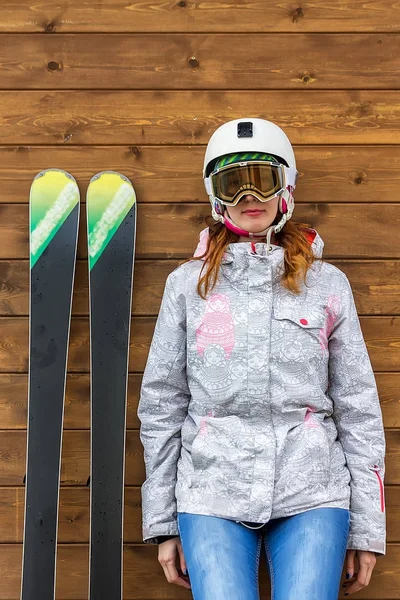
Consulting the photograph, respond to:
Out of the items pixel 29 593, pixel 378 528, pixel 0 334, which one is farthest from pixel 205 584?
pixel 0 334

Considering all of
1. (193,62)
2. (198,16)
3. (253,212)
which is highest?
(198,16)

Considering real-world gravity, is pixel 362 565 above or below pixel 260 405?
below

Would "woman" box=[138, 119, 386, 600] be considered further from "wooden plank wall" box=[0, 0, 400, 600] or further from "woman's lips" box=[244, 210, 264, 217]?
"wooden plank wall" box=[0, 0, 400, 600]

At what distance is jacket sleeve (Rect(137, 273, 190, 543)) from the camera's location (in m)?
2.05

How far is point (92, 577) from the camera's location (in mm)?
2275

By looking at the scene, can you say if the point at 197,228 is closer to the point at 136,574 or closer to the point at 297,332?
the point at 297,332

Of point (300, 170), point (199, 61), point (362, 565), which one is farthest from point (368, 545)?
point (199, 61)

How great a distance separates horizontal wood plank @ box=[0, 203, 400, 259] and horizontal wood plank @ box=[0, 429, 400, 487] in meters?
0.60

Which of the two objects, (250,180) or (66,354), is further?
(66,354)

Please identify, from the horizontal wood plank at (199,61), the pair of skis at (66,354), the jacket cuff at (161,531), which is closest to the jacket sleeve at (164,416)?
the jacket cuff at (161,531)

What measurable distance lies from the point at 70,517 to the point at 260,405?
2.87 ft

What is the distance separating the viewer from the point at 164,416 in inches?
81.4

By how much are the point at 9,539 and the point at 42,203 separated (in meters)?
1.12

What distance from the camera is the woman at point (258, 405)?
1912 mm
